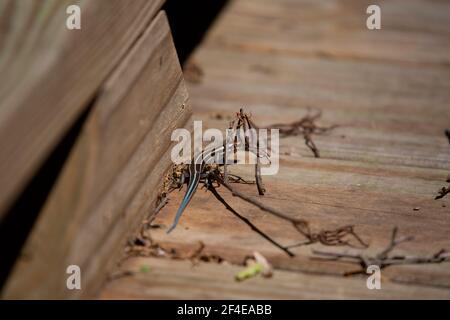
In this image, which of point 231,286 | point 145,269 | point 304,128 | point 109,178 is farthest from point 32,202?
point 304,128

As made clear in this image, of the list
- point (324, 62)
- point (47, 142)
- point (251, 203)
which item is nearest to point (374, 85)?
point (324, 62)

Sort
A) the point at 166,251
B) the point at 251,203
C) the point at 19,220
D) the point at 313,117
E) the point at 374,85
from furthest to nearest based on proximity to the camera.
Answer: the point at 374,85, the point at 313,117, the point at 251,203, the point at 166,251, the point at 19,220

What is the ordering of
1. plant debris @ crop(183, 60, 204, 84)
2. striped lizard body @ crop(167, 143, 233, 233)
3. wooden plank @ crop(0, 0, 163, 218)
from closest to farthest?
wooden plank @ crop(0, 0, 163, 218)
striped lizard body @ crop(167, 143, 233, 233)
plant debris @ crop(183, 60, 204, 84)

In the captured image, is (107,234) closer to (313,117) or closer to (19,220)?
(19,220)

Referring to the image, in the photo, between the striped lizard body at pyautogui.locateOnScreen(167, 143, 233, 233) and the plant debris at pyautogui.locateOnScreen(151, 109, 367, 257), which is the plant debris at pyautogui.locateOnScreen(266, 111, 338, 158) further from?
the striped lizard body at pyautogui.locateOnScreen(167, 143, 233, 233)

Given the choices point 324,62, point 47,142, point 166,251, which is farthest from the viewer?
point 324,62

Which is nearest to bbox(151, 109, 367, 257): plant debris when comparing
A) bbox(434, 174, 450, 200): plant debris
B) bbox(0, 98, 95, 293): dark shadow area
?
bbox(434, 174, 450, 200): plant debris
